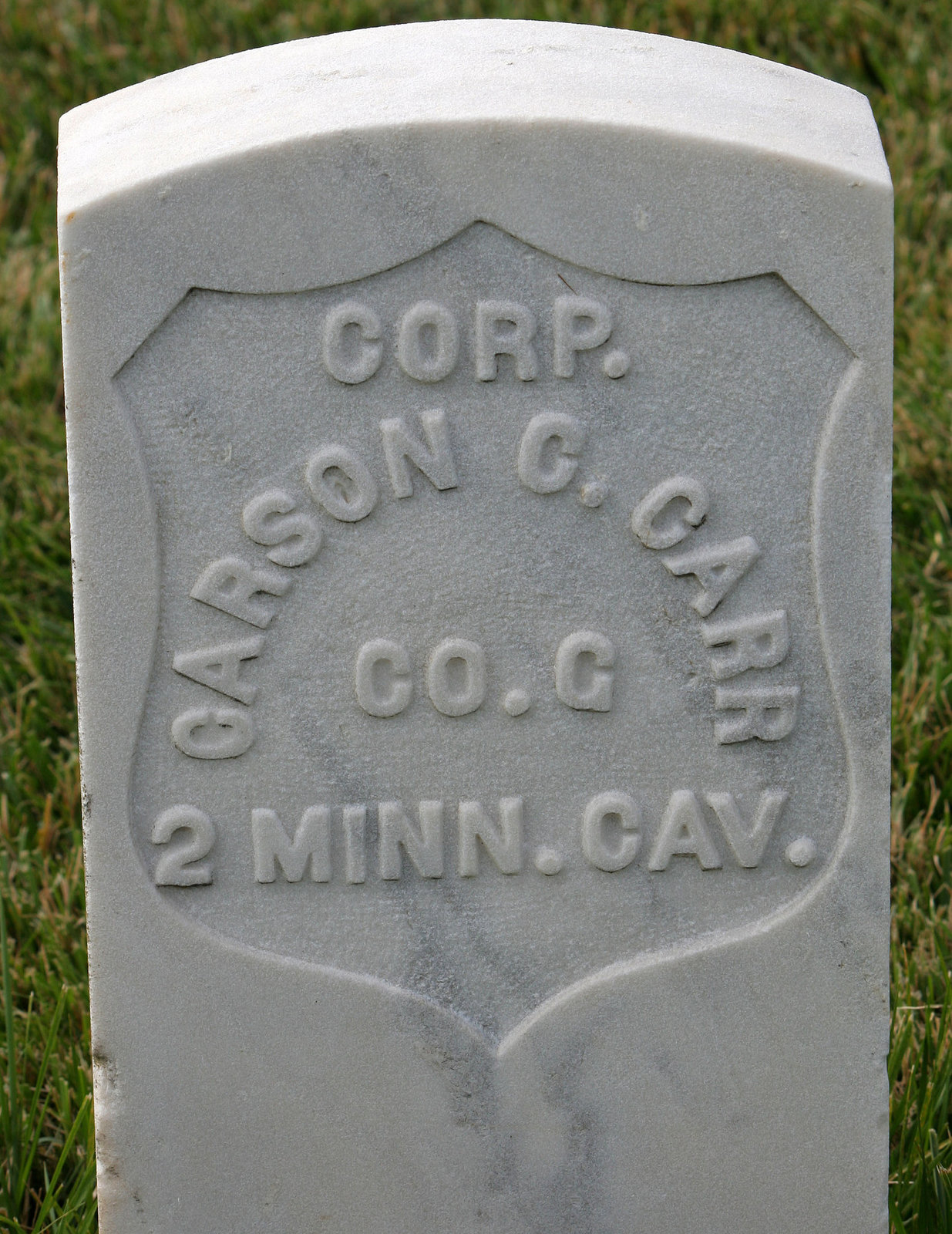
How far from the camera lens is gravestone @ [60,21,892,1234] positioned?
135 cm

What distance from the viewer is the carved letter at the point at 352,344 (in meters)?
1.37

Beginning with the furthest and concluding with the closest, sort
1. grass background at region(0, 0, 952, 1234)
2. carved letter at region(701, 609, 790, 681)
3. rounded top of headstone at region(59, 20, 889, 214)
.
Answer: grass background at region(0, 0, 952, 1234) < carved letter at region(701, 609, 790, 681) < rounded top of headstone at region(59, 20, 889, 214)

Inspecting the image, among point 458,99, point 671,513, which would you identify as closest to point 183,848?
point 671,513

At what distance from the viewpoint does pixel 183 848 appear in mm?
1481

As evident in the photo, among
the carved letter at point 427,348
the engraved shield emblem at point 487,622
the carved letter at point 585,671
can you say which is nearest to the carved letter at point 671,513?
the engraved shield emblem at point 487,622

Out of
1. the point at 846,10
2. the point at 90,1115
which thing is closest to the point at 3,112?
the point at 846,10

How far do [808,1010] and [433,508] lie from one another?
59 cm

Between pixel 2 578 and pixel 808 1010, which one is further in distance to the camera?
pixel 2 578

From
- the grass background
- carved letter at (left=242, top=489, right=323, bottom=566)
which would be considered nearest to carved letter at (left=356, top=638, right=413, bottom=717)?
carved letter at (left=242, top=489, right=323, bottom=566)

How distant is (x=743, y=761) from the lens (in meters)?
1.48

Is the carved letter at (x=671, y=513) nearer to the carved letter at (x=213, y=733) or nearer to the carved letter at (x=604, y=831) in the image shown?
the carved letter at (x=604, y=831)

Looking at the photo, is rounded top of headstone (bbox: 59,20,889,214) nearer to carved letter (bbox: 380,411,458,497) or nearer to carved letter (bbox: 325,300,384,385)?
carved letter (bbox: 325,300,384,385)

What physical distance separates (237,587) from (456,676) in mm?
213

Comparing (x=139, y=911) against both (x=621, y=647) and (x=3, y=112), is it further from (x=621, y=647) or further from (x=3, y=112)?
(x=3, y=112)
